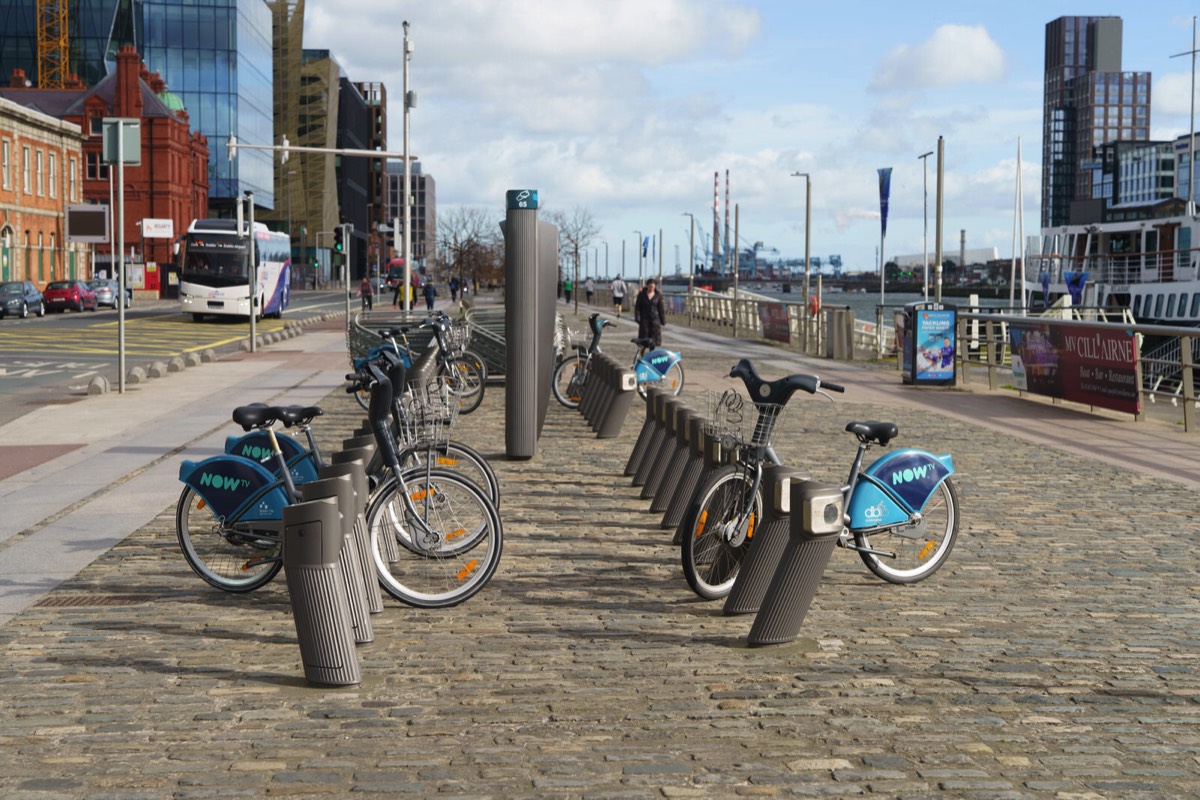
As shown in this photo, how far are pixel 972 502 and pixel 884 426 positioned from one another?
159 inches

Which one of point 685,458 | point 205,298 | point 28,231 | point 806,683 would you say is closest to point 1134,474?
point 685,458

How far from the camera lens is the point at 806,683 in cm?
612

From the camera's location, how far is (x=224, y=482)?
7676 millimetres

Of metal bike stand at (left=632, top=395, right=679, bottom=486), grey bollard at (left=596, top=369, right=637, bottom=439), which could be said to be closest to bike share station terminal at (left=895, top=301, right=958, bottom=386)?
grey bollard at (left=596, top=369, right=637, bottom=439)

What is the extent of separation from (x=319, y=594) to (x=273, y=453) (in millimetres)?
1981

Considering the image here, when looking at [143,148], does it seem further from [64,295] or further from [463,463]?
[463,463]

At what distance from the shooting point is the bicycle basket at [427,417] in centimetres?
795

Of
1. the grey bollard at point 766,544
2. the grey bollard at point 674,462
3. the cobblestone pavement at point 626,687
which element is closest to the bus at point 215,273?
the grey bollard at point 674,462

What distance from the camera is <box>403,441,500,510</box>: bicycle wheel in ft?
25.6

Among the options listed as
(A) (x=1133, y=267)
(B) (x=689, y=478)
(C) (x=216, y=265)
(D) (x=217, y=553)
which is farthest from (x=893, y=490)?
(A) (x=1133, y=267)

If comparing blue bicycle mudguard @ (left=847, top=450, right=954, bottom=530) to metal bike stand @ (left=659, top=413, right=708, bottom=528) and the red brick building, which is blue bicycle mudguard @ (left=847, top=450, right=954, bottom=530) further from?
the red brick building

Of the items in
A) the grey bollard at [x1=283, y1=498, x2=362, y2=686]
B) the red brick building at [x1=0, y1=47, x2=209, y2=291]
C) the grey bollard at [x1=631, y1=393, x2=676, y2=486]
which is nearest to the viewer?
the grey bollard at [x1=283, y1=498, x2=362, y2=686]

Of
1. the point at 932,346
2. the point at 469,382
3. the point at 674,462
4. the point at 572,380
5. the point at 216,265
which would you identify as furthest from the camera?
the point at 216,265

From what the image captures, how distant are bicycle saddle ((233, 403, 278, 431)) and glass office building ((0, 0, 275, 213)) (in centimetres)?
9457
